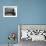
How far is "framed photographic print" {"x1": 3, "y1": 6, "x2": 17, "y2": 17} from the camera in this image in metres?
3.97

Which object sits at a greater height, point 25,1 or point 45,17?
point 25,1

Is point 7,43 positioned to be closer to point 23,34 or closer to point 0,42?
point 0,42

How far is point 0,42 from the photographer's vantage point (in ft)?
13.0

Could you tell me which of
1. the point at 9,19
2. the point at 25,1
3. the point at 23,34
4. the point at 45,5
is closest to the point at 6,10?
the point at 9,19

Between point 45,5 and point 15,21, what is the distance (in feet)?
3.38

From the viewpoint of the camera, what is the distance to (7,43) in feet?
12.9

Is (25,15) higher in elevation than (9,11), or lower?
lower

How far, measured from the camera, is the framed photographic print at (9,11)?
156 inches

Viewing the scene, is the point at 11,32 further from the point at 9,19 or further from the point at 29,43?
the point at 29,43

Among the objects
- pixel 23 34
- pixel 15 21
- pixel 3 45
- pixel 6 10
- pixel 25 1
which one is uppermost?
pixel 25 1

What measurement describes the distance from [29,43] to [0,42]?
0.88m

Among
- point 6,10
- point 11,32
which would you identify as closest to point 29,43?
point 11,32

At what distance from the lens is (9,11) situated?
157 inches

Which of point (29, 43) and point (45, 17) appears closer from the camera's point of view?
point (29, 43)
